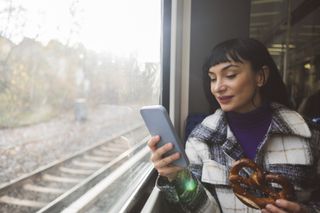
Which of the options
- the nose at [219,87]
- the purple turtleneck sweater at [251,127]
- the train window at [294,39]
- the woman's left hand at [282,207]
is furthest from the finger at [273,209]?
the train window at [294,39]

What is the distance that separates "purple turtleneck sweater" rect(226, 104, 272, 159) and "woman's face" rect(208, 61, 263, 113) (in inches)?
2.2

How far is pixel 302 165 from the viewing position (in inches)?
42.2

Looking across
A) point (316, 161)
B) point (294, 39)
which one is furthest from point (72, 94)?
point (294, 39)

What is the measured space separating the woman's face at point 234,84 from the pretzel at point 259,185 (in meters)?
0.33

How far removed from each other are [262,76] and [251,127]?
0.22 m

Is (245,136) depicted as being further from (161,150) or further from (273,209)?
(161,150)

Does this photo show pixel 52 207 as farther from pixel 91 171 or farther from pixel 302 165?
pixel 302 165

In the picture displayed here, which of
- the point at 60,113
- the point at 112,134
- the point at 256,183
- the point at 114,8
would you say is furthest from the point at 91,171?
the point at 256,183

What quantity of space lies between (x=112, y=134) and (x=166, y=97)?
46 cm

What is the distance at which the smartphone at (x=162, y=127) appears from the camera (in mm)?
766

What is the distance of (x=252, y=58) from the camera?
1129mm

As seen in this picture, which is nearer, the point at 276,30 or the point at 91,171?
the point at 91,171

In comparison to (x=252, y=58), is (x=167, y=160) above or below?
below

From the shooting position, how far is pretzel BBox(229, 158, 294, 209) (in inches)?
31.7
